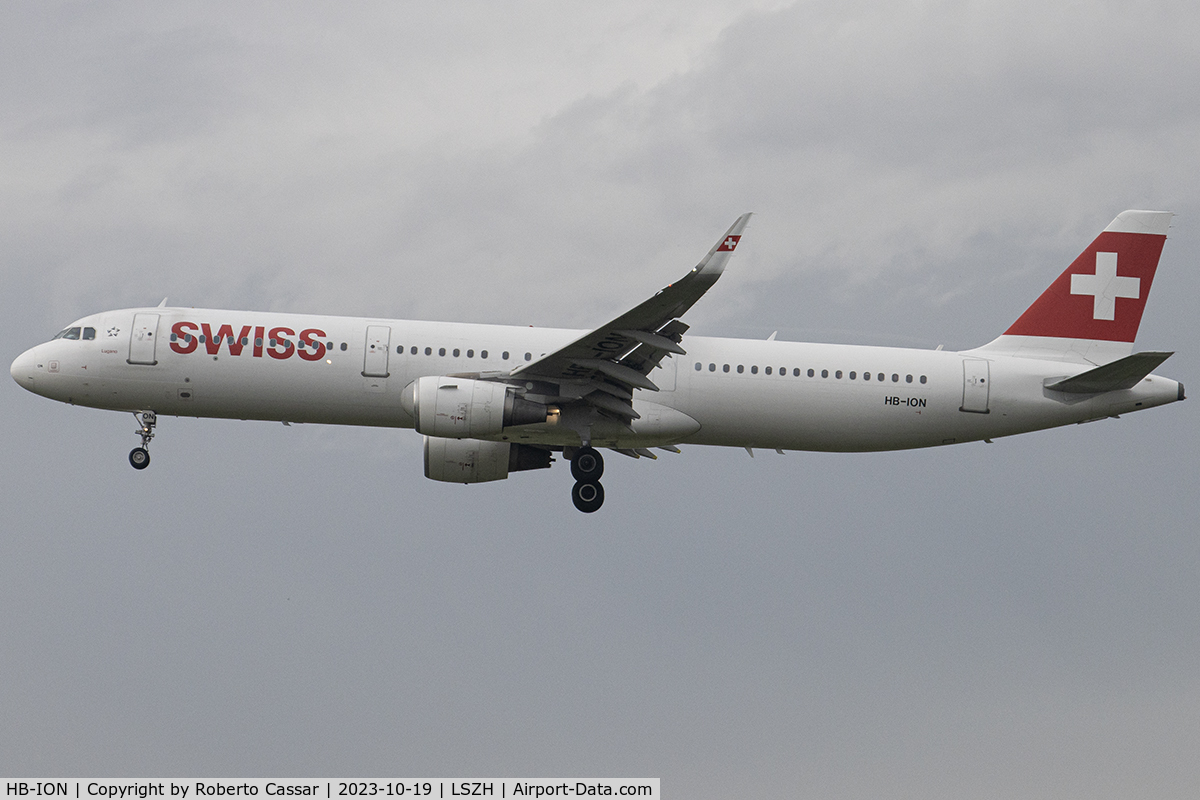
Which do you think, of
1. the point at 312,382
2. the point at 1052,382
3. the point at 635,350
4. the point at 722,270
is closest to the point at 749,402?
the point at 635,350

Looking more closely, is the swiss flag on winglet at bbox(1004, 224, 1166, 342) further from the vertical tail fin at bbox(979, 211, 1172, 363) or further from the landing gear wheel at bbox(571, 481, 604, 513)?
the landing gear wheel at bbox(571, 481, 604, 513)

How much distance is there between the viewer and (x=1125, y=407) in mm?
31812

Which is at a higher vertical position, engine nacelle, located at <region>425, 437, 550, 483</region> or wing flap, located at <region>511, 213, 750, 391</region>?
wing flap, located at <region>511, 213, 750, 391</region>

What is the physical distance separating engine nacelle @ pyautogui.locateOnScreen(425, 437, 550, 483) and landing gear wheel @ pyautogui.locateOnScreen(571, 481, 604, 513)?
2.91 meters

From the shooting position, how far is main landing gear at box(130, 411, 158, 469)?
→ 32.3 meters

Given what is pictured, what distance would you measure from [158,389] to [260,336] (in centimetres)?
273

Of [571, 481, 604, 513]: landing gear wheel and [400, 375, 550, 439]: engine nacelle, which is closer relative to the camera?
[400, 375, 550, 439]: engine nacelle

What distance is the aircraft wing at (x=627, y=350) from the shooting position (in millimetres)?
27194

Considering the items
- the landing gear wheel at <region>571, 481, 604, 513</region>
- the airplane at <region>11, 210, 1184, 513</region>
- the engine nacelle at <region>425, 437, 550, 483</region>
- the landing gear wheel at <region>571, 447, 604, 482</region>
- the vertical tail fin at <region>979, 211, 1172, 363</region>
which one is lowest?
the landing gear wheel at <region>571, 481, 604, 513</region>

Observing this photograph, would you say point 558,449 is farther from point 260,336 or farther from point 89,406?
point 89,406

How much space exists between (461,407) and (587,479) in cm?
389

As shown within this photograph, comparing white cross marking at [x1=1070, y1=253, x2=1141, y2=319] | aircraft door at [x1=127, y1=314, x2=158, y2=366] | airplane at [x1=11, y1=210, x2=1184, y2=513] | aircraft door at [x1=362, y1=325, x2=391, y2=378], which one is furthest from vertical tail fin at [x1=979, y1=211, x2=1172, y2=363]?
aircraft door at [x1=127, y1=314, x2=158, y2=366]

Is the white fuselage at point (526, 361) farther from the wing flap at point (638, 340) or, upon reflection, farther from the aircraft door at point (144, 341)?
the wing flap at point (638, 340)

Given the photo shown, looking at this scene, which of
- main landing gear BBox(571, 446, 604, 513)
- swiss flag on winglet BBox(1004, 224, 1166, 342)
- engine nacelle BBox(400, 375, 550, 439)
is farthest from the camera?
swiss flag on winglet BBox(1004, 224, 1166, 342)
